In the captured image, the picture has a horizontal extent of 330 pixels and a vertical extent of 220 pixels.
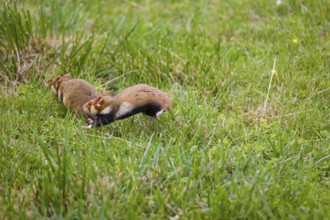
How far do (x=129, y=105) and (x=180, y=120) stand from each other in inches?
20.5

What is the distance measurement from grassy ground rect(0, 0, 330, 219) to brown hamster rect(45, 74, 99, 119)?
4.3 inches

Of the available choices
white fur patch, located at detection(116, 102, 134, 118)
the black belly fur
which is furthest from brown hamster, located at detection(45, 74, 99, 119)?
white fur patch, located at detection(116, 102, 134, 118)

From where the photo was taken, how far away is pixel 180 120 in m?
4.20

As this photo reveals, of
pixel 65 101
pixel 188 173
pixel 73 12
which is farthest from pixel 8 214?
pixel 73 12

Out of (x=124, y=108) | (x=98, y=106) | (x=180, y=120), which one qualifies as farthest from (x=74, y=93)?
(x=180, y=120)

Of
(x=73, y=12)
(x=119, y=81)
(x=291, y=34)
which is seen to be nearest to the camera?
(x=119, y=81)

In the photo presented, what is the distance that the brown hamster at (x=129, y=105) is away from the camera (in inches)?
152

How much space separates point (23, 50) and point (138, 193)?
2.38 meters

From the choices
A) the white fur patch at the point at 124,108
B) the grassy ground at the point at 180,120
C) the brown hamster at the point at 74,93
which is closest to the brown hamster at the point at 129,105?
the white fur patch at the point at 124,108

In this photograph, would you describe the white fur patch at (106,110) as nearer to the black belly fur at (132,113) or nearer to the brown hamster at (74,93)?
the black belly fur at (132,113)

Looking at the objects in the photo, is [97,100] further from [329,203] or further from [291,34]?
[291,34]

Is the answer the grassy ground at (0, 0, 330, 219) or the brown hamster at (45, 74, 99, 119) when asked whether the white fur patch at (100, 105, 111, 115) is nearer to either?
Result: the grassy ground at (0, 0, 330, 219)

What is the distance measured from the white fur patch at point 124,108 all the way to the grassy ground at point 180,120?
0.64ft

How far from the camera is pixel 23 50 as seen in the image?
5.04 m
